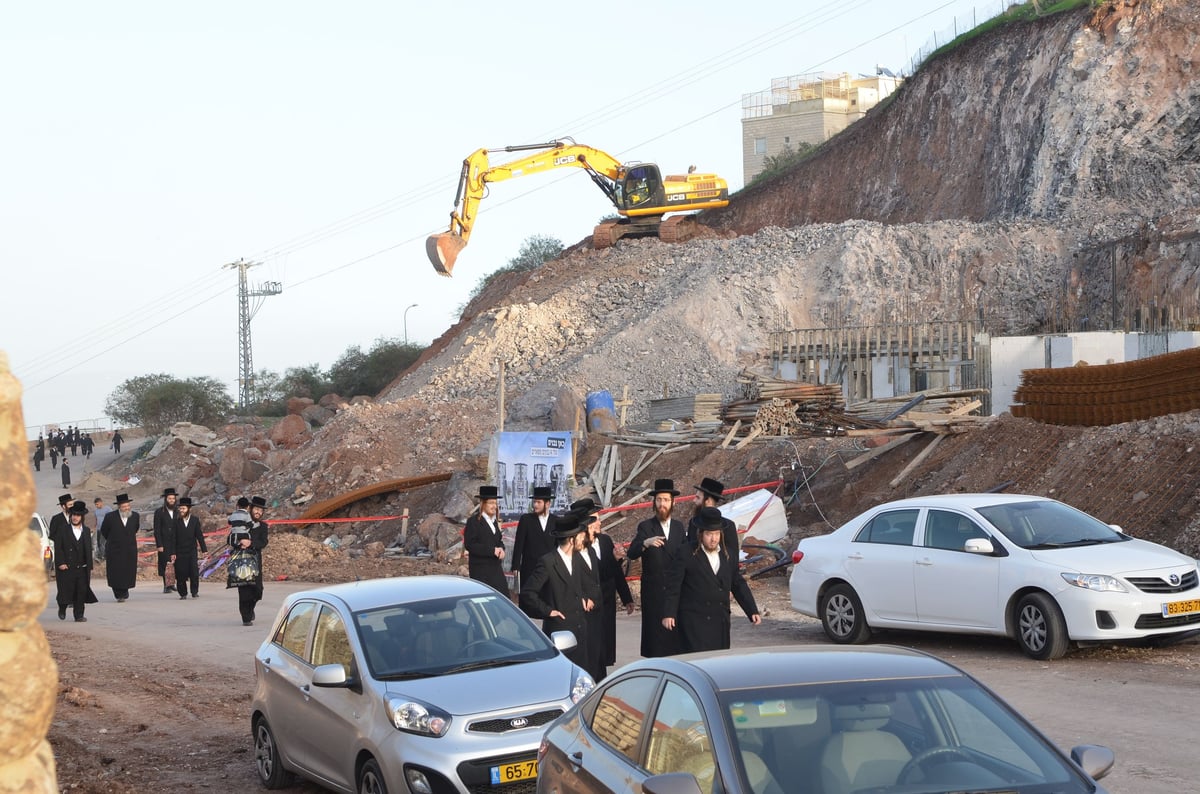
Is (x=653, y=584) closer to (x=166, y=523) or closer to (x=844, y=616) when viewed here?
(x=844, y=616)

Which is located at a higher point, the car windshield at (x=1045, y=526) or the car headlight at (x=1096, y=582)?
the car windshield at (x=1045, y=526)

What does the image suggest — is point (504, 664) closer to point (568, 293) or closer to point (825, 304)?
point (825, 304)

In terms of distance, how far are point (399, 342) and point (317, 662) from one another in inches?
2955

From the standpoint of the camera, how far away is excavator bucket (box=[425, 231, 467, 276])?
43469 millimetres

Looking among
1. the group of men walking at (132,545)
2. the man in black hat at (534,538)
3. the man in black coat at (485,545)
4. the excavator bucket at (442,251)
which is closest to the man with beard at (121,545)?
the group of men walking at (132,545)

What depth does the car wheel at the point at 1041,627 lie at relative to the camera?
475 inches

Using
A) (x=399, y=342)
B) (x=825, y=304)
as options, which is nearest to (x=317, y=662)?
(x=825, y=304)

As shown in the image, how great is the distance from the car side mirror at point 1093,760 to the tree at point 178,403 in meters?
79.5

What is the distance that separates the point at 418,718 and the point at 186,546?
15126 millimetres

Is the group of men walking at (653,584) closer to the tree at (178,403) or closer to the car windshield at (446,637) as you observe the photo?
the car windshield at (446,637)

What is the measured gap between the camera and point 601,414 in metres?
35.5

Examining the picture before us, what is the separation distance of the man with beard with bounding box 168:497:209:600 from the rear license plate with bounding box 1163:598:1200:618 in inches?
570

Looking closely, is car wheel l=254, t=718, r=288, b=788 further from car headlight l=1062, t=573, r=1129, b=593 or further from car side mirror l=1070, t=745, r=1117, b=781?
car headlight l=1062, t=573, r=1129, b=593

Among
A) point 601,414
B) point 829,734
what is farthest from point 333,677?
point 601,414
